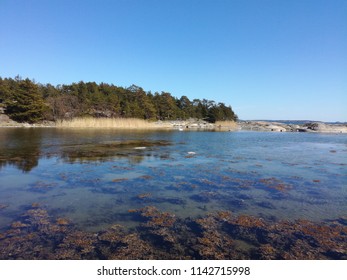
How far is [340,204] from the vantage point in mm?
5812

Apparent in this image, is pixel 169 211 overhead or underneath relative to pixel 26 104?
underneath

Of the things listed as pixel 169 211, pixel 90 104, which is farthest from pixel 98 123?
pixel 169 211

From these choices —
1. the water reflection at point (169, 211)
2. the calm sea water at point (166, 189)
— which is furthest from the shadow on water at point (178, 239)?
the calm sea water at point (166, 189)

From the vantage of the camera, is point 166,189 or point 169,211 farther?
point 166,189

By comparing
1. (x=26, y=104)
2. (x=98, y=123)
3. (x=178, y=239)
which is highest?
(x=26, y=104)

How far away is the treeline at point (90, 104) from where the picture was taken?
37500 millimetres

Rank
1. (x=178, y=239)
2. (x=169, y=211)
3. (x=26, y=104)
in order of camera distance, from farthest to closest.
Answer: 1. (x=26, y=104)
2. (x=169, y=211)
3. (x=178, y=239)

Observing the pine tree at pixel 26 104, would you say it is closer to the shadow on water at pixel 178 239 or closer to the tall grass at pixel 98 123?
the tall grass at pixel 98 123

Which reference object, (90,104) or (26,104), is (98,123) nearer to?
(90,104)

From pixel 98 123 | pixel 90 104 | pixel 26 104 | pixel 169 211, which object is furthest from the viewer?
pixel 90 104

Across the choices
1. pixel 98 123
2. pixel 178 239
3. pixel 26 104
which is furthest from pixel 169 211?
pixel 26 104

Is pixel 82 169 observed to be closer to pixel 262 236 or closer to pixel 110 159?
pixel 110 159

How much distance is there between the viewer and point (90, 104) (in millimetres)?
45531

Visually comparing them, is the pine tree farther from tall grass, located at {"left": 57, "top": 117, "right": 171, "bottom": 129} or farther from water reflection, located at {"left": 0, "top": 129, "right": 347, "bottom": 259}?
water reflection, located at {"left": 0, "top": 129, "right": 347, "bottom": 259}
